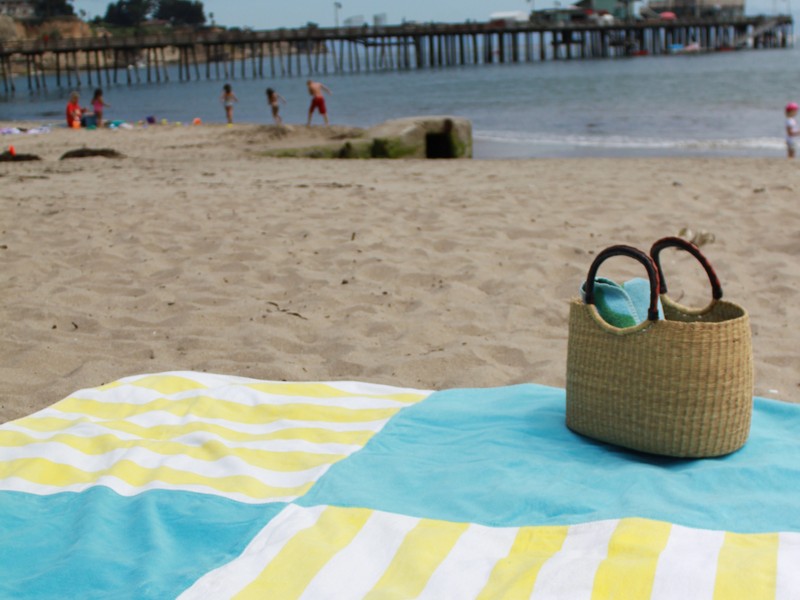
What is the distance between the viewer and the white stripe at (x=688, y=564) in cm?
158

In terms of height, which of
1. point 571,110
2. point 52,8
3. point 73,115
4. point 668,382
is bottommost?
point 668,382

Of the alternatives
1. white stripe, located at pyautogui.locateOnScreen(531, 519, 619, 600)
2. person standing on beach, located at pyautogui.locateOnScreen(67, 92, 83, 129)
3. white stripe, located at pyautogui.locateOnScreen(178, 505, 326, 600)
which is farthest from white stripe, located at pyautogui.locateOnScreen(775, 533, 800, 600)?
person standing on beach, located at pyautogui.locateOnScreen(67, 92, 83, 129)

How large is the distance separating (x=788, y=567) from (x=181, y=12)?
147 m

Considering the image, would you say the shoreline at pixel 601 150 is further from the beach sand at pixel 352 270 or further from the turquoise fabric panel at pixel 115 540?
the turquoise fabric panel at pixel 115 540

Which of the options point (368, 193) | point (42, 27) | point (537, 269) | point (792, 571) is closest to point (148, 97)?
point (368, 193)

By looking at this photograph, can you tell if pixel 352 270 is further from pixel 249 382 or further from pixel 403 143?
pixel 403 143

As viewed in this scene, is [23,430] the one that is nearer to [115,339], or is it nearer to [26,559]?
[26,559]

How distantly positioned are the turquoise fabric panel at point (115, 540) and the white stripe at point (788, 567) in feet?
3.59

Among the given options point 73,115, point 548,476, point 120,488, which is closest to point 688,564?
point 548,476

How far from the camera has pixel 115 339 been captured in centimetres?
376

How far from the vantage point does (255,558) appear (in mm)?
1867

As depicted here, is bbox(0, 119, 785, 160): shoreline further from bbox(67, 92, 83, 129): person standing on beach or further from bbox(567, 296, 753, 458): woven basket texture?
bbox(567, 296, 753, 458): woven basket texture

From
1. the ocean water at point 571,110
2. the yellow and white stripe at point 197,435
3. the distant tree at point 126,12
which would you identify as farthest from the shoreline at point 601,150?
the distant tree at point 126,12

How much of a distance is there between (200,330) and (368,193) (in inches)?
128
